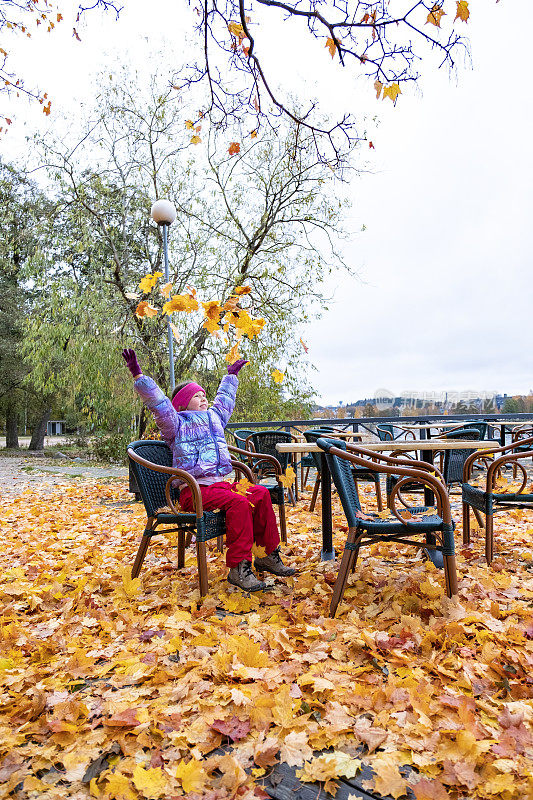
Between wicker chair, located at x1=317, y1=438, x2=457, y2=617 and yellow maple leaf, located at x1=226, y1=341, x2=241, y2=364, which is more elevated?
yellow maple leaf, located at x1=226, y1=341, x2=241, y2=364

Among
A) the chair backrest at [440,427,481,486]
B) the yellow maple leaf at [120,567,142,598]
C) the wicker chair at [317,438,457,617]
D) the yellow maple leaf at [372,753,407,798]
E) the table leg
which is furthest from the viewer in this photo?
the chair backrest at [440,427,481,486]

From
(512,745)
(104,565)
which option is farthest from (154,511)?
(512,745)

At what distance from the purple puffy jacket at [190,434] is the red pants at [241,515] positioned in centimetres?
13

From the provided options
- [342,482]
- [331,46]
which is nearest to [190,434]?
[342,482]

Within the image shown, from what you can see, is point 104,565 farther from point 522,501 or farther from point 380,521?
point 522,501

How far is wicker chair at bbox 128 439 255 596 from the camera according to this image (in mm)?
2982

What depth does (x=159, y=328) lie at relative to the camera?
34.4ft

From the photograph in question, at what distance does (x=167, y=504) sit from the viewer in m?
3.33

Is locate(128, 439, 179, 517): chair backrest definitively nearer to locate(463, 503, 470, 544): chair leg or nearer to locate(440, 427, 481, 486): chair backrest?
locate(463, 503, 470, 544): chair leg

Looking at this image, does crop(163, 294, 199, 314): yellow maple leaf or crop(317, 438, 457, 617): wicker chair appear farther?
crop(163, 294, 199, 314): yellow maple leaf

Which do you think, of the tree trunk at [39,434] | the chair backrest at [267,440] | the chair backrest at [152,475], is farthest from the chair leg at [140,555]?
the tree trunk at [39,434]

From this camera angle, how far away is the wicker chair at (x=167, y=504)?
2982mm

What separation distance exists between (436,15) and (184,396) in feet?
8.89

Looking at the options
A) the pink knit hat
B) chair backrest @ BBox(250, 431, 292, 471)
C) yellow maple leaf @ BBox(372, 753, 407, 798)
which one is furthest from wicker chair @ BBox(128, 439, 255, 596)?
chair backrest @ BBox(250, 431, 292, 471)
